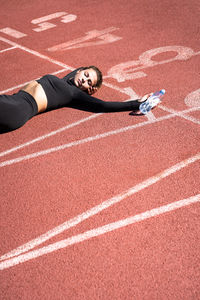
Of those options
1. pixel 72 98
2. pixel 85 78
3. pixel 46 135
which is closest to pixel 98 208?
pixel 46 135

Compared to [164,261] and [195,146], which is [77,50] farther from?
[164,261]

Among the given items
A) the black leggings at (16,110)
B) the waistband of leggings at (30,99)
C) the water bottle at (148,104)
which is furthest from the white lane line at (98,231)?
the waistband of leggings at (30,99)

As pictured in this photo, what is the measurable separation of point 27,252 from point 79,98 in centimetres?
310

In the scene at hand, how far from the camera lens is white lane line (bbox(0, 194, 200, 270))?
4125 mm

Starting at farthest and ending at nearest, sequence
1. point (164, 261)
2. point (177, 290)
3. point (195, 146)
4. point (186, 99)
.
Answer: point (186, 99), point (195, 146), point (164, 261), point (177, 290)

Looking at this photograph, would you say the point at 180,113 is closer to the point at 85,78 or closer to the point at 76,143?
the point at 85,78

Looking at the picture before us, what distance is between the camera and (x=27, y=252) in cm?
420

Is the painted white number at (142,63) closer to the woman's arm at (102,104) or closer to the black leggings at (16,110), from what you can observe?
the woman's arm at (102,104)

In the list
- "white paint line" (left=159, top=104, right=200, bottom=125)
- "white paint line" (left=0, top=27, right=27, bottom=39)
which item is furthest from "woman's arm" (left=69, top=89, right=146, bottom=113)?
"white paint line" (left=0, top=27, right=27, bottom=39)

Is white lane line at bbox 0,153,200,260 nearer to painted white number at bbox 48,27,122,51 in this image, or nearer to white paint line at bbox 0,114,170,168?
white paint line at bbox 0,114,170,168

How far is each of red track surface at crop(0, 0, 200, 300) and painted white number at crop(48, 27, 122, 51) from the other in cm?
59

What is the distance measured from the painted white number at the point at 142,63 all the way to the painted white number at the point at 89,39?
4.39ft

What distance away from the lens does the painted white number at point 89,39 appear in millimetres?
9289

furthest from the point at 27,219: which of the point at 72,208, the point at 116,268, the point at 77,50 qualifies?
the point at 77,50
